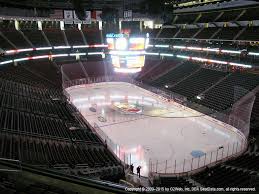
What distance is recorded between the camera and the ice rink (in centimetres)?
1936

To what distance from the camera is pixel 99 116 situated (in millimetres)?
28719

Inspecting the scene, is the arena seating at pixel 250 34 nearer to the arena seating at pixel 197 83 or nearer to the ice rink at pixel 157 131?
the arena seating at pixel 197 83

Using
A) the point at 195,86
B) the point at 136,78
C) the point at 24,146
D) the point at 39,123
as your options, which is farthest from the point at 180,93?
the point at 24,146

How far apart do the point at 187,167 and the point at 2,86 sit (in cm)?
1986

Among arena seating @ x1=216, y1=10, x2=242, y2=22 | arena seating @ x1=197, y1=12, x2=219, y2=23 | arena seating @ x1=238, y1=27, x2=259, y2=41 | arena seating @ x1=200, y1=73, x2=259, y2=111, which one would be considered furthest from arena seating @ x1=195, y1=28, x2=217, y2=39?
arena seating @ x1=200, y1=73, x2=259, y2=111

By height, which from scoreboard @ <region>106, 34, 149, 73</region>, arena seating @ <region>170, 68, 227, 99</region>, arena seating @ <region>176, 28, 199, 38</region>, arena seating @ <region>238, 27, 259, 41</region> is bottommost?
arena seating @ <region>170, 68, 227, 99</region>

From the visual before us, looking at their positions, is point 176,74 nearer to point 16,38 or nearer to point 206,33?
point 206,33

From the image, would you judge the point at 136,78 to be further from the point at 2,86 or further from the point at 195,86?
the point at 2,86

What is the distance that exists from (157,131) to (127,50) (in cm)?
848

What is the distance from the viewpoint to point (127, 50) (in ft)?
86.5

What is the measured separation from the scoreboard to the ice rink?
18.0 feet

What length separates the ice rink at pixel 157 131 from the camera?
1936 centimetres

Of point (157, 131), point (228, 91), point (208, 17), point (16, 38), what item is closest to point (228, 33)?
point (208, 17)

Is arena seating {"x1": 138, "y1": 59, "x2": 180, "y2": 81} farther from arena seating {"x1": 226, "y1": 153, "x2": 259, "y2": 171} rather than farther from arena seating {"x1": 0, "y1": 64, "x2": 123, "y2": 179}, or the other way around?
arena seating {"x1": 226, "y1": 153, "x2": 259, "y2": 171}
